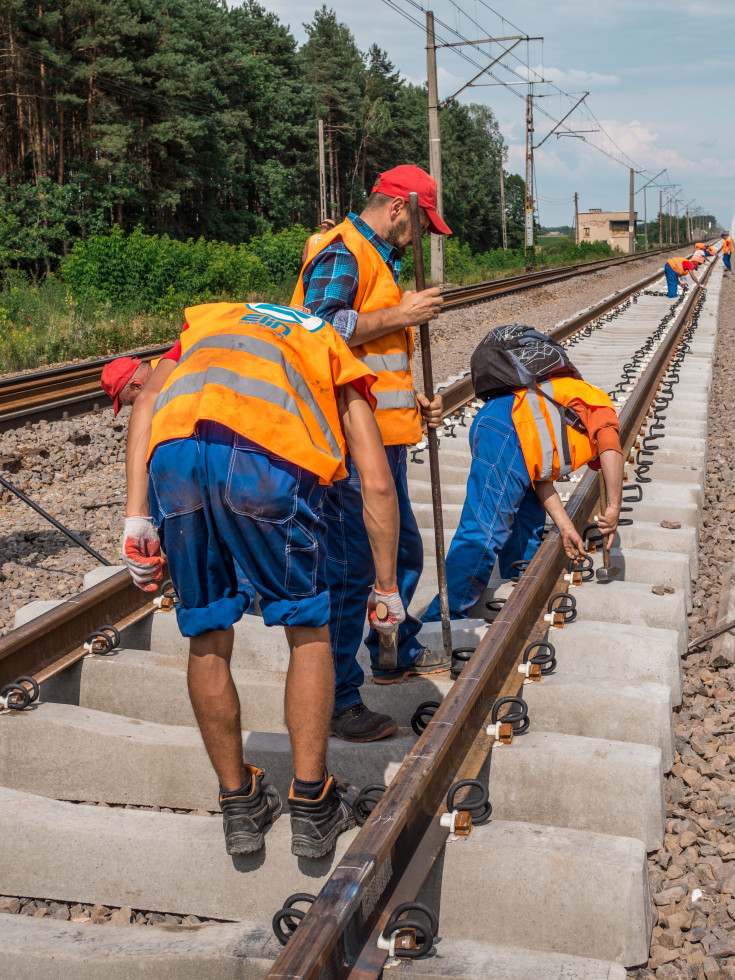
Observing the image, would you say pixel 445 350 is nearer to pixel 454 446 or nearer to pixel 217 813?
pixel 454 446

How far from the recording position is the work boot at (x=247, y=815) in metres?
2.39

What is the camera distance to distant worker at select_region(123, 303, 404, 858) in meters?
2.30

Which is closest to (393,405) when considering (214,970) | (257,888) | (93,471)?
(257,888)

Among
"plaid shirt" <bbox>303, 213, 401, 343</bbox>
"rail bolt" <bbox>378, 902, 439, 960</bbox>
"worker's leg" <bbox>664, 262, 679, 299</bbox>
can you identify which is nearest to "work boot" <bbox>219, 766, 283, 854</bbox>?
"rail bolt" <bbox>378, 902, 439, 960</bbox>

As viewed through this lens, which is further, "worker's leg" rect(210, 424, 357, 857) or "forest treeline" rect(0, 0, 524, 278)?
"forest treeline" rect(0, 0, 524, 278)

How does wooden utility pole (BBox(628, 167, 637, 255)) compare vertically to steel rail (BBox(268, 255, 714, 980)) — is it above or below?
Result: above

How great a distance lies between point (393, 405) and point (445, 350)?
10486mm

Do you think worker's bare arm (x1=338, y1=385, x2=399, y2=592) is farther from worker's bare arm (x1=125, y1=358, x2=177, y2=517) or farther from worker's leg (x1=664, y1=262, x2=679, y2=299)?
worker's leg (x1=664, y1=262, x2=679, y2=299)

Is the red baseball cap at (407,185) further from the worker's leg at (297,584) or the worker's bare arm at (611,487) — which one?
the worker's leg at (297,584)

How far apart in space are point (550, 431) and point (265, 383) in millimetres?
2151

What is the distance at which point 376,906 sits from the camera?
2072 mm

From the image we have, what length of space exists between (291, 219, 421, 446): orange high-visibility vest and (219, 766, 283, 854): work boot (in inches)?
53.8

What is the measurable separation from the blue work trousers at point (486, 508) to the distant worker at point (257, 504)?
1741 mm

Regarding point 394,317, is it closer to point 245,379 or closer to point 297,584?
point 245,379
